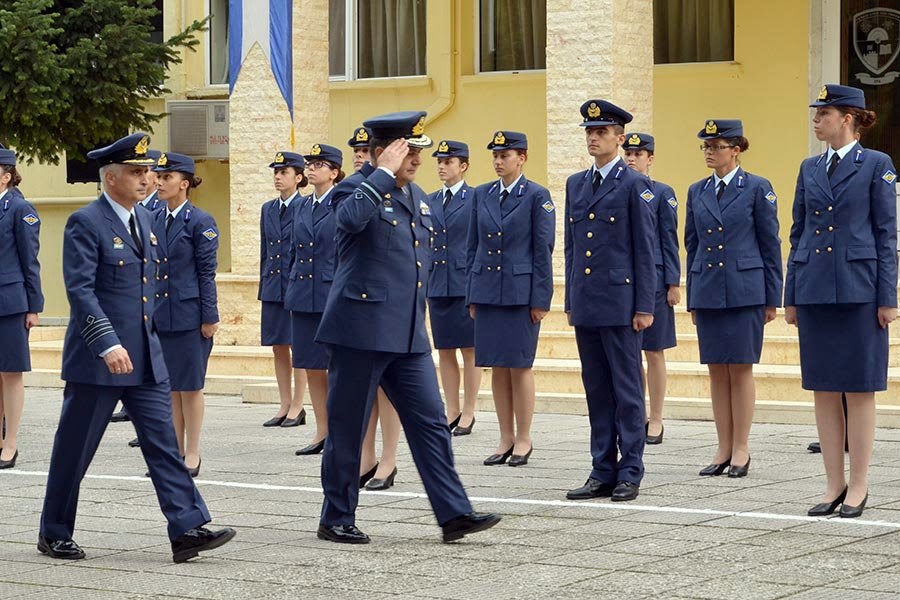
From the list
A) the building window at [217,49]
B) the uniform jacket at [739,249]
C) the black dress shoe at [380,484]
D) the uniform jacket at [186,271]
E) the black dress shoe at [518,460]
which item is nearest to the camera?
the black dress shoe at [380,484]

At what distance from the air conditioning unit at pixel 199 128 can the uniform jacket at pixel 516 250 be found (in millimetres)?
12841

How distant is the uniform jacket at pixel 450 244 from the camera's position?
1316 cm

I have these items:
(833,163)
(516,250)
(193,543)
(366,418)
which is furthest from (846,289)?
(193,543)

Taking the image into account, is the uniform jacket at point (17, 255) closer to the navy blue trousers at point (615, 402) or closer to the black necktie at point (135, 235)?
the black necktie at point (135, 235)

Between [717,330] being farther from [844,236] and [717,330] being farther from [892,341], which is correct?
[892,341]

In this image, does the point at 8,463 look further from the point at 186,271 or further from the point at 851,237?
the point at 851,237

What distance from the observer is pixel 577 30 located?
17641 mm

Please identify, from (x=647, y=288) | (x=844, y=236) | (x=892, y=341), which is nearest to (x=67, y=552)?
(x=647, y=288)

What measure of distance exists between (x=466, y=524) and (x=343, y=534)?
2.02 feet

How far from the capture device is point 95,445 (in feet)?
26.0

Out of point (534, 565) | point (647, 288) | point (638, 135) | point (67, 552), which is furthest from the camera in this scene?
point (638, 135)

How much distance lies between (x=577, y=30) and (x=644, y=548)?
1069 cm

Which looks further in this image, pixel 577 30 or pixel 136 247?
pixel 577 30

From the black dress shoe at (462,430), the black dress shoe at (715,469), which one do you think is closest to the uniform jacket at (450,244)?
the black dress shoe at (462,430)
